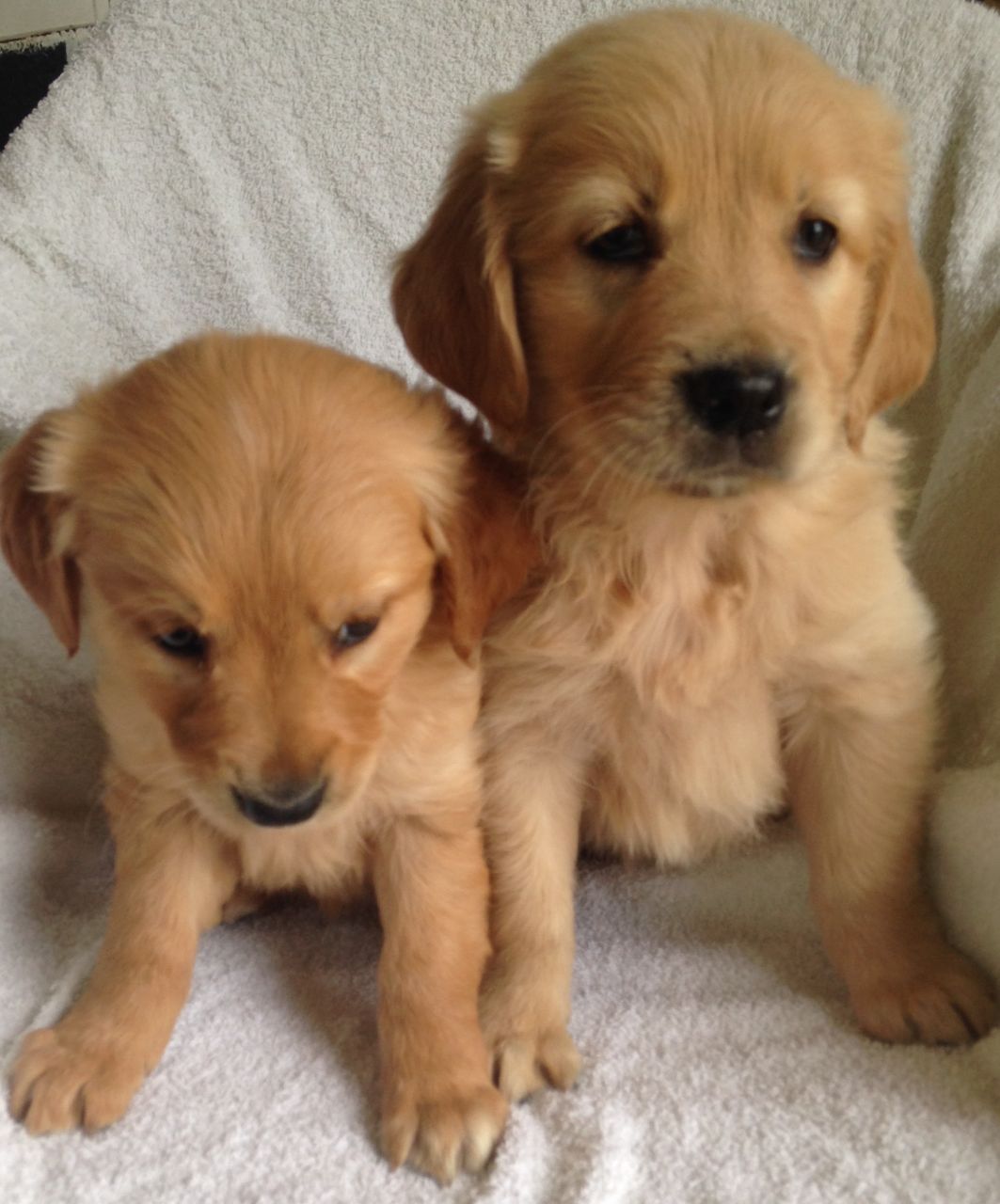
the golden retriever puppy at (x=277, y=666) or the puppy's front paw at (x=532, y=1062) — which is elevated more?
the golden retriever puppy at (x=277, y=666)

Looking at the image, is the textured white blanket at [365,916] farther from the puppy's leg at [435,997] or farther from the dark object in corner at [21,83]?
the dark object in corner at [21,83]

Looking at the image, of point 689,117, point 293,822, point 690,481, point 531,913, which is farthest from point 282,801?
point 689,117

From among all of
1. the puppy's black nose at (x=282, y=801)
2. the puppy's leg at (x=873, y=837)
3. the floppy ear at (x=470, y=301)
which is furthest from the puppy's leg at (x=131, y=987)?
the puppy's leg at (x=873, y=837)

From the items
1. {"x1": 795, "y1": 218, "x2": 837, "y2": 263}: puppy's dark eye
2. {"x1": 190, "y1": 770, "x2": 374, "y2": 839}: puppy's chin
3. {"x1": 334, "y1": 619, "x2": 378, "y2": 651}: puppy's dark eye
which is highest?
{"x1": 795, "y1": 218, "x2": 837, "y2": 263}: puppy's dark eye

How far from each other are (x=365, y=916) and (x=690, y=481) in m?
0.93

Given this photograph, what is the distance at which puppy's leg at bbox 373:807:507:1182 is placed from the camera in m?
1.48

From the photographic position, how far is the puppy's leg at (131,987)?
154 centimetres

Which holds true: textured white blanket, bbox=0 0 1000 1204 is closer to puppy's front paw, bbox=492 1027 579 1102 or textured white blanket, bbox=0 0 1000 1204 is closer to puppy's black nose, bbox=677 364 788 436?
puppy's front paw, bbox=492 1027 579 1102

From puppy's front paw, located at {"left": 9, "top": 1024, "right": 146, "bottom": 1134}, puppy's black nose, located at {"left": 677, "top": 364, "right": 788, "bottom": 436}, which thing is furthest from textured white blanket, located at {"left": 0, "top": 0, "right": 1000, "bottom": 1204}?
puppy's black nose, located at {"left": 677, "top": 364, "right": 788, "bottom": 436}

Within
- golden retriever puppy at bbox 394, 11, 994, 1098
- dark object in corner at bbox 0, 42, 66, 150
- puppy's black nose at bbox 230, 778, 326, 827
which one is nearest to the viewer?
puppy's black nose at bbox 230, 778, 326, 827

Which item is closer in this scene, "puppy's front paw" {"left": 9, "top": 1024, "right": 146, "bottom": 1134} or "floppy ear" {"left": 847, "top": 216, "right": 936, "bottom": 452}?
"puppy's front paw" {"left": 9, "top": 1024, "right": 146, "bottom": 1134}

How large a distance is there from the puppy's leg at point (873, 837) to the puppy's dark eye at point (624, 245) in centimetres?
67

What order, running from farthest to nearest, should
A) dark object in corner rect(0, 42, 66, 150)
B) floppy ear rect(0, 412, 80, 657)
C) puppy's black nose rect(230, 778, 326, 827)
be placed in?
dark object in corner rect(0, 42, 66, 150) → floppy ear rect(0, 412, 80, 657) → puppy's black nose rect(230, 778, 326, 827)

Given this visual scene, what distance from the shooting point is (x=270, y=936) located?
1910 millimetres
